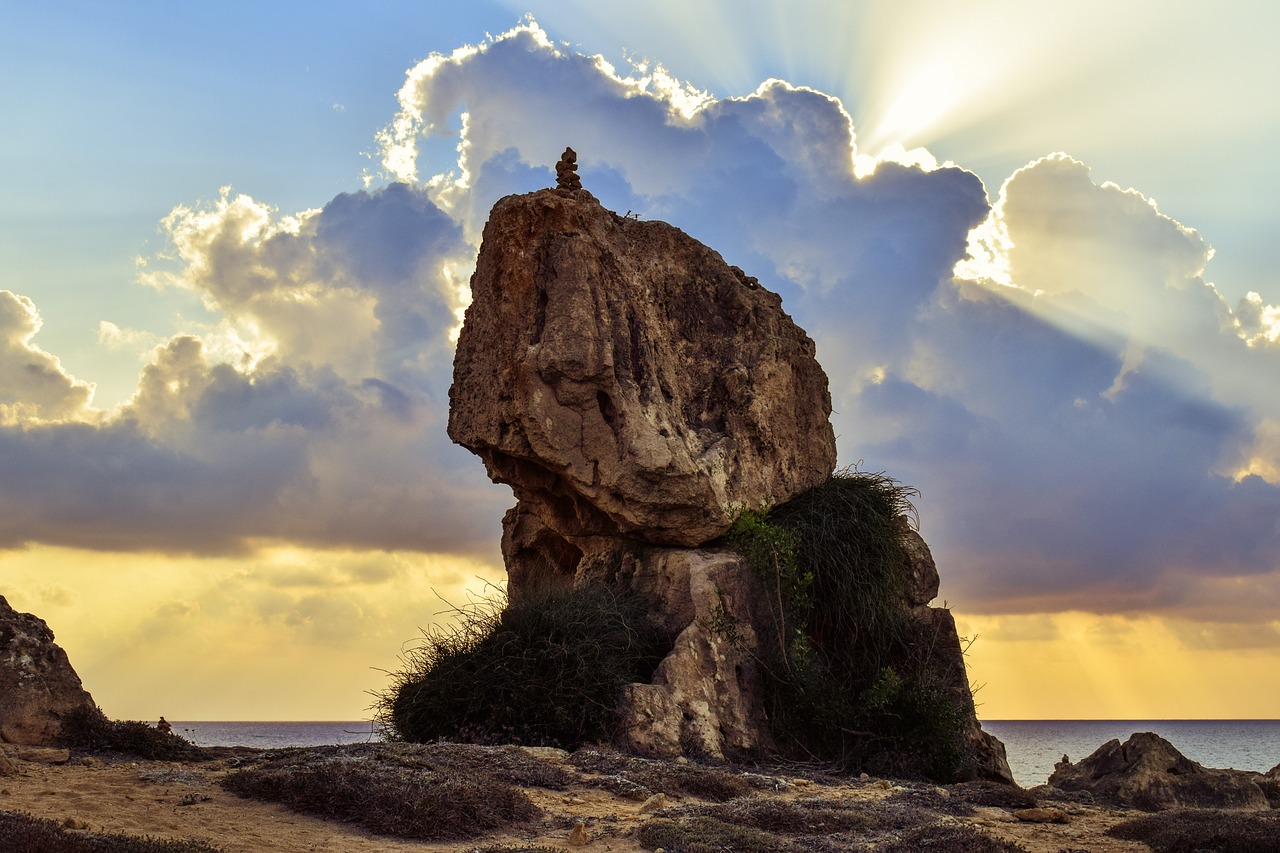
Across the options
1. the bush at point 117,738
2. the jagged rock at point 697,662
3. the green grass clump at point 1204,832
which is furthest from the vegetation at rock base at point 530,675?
the green grass clump at point 1204,832

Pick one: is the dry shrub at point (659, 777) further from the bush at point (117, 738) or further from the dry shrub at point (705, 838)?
the bush at point (117, 738)

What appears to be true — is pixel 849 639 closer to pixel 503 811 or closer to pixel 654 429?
pixel 654 429

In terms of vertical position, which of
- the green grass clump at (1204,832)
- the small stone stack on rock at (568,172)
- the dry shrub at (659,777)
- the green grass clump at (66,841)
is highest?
the small stone stack on rock at (568,172)

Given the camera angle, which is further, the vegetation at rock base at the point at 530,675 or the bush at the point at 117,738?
the vegetation at rock base at the point at 530,675

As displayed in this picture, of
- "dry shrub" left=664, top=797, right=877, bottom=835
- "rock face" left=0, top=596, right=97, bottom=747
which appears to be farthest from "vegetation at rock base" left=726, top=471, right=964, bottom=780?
"rock face" left=0, top=596, right=97, bottom=747

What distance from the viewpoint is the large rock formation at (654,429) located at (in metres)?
11.9

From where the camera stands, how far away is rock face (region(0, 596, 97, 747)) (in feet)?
28.2

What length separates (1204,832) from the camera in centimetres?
745

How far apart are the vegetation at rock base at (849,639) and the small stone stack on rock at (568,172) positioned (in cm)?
465

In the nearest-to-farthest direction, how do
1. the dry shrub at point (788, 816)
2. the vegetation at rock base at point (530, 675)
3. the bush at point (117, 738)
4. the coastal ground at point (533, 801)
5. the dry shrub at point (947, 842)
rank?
the coastal ground at point (533, 801)
the dry shrub at point (947, 842)
the dry shrub at point (788, 816)
the bush at point (117, 738)
the vegetation at rock base at point (530, 675)

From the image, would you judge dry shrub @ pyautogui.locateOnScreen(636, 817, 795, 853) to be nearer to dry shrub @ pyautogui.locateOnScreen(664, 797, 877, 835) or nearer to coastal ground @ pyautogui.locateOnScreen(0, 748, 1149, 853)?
coastal ground @ pyautogui.locateOnScreen(0, 748, 1149, 853)

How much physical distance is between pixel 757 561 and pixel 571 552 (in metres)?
3.30

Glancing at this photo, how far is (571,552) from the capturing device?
49.4ft

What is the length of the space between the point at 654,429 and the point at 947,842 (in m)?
6.51
